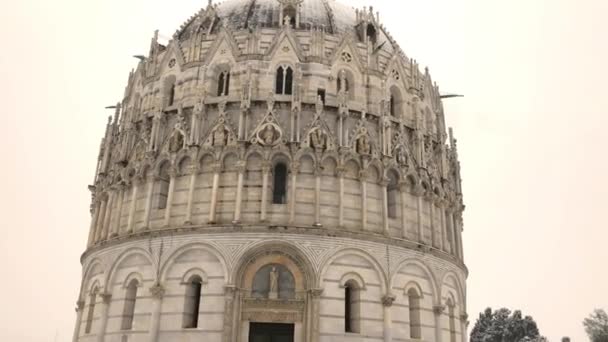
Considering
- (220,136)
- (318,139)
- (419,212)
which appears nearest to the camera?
(318,139)

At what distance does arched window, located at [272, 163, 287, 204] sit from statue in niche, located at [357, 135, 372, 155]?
3.54m

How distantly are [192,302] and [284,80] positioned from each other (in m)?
10.9

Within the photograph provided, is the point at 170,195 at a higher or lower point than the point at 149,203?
higher

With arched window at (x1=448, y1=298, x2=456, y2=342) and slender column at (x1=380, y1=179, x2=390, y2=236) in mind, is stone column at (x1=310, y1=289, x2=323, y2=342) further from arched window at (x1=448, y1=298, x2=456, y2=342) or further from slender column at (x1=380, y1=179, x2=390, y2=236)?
arched window at (x1=448, y1=298, x2=456, y2=342)

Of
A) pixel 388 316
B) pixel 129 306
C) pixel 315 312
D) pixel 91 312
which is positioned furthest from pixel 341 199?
pixel 91 312

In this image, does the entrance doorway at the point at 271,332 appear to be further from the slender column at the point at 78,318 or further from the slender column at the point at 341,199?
the slender column at the point at 78,318

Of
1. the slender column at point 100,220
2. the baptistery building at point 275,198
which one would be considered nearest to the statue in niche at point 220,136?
the baptistery building at point 275,198

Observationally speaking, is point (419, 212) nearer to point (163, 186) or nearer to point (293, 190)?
point (293, 190)

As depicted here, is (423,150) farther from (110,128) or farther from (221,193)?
(110,128)

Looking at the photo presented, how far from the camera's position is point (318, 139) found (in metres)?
23.7

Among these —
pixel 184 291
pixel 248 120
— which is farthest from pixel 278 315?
pixel 248 120

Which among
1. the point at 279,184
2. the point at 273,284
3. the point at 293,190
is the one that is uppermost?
the point at 279,184

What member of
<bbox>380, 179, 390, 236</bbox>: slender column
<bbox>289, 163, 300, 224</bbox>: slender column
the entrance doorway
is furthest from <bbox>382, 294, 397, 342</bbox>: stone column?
<bbox>289, 163, 300, 224</bbox>: slender column

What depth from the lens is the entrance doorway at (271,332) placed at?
21391mm
